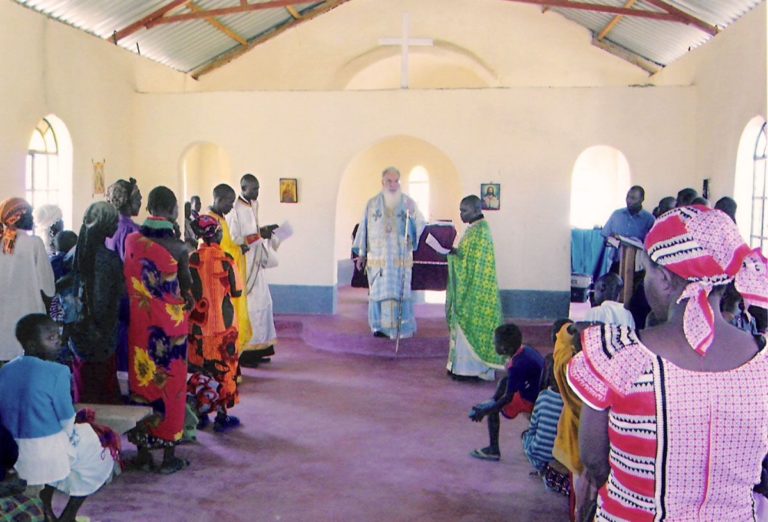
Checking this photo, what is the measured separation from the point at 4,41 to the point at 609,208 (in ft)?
36.9

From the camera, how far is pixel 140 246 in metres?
5.18

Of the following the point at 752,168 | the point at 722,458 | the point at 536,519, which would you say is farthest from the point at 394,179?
the point at 722,458

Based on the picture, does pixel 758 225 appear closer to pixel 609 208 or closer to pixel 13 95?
pixel 609 208

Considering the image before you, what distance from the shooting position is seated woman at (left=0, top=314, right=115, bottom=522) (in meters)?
3.80

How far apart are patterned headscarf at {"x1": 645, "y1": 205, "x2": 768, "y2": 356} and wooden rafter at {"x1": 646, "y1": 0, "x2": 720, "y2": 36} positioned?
885 centimetres

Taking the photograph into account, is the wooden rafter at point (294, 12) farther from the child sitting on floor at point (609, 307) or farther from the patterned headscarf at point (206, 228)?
the child sitting on floor at point (609, 307)

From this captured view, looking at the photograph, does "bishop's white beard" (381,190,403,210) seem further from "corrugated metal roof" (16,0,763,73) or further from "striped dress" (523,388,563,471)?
"striped dress" (523,388,563,471)

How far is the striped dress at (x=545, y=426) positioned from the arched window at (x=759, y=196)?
4874mm

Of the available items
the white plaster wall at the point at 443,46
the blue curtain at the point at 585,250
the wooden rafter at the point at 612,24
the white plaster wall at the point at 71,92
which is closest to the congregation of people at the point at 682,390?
the white plaster wall at the point at 71,92

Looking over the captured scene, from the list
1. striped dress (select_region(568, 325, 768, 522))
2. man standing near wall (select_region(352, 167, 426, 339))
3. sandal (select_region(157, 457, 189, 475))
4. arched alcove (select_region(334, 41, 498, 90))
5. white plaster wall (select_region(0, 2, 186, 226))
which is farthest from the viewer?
arched alcove (select_region(334, 41, 498, 90))

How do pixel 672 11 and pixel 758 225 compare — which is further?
pixel 672 11

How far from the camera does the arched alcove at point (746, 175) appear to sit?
8.88m

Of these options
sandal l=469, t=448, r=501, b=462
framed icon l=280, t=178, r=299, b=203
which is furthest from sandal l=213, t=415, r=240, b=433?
framed icon l=280, t=178, r=299, b=203

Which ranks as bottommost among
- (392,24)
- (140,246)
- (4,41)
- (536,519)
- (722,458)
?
(536,519)
